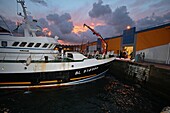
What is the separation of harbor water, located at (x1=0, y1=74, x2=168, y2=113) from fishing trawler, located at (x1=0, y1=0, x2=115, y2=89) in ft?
2.29

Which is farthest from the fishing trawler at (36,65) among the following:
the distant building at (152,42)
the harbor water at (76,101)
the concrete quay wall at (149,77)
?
the distant building at (152,42)

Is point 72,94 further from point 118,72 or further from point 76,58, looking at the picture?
point 118,72

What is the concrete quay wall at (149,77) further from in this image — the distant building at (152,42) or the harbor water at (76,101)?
the distant building at (152,42)

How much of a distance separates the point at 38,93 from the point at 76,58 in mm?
Answer: 4027

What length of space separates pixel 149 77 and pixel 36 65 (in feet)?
31.6

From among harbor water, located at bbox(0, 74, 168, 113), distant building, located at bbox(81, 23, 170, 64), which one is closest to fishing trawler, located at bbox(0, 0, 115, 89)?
harbor water, located at bbox(0, 74, 168, 113)

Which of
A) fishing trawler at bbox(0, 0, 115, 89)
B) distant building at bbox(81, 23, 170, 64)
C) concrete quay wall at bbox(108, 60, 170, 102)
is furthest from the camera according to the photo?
distant building at bbox(81, 23, 170, 64)

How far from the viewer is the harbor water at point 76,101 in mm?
5953

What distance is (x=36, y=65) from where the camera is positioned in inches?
313

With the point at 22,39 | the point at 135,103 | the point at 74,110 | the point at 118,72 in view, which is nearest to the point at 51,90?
the point at 74,110

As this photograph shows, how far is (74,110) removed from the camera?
5922 mm

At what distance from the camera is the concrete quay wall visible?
26.2 feet

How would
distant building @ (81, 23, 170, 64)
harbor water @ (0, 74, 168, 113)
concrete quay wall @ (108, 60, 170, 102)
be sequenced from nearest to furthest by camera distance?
harbor water @ (0, 74, 168, 113) → concrete quay wall @ (108, 60, 170, 102) → distant building @ (81, 23, 170, 64)

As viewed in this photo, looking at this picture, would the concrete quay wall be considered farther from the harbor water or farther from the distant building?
the distant building
